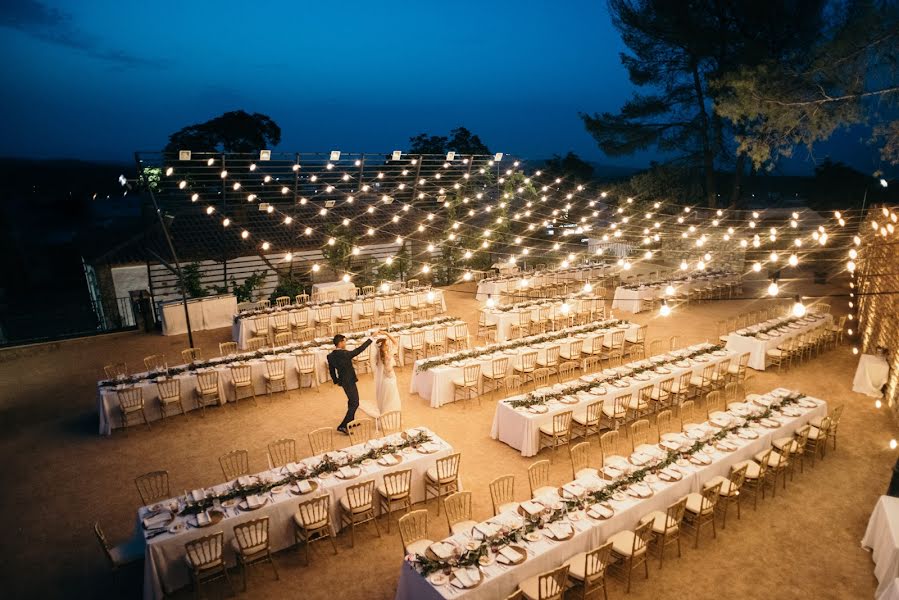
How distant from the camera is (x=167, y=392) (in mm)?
8914

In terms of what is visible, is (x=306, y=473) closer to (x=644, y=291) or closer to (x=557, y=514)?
(x=557, y=514)

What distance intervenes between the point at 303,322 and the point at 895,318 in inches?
471

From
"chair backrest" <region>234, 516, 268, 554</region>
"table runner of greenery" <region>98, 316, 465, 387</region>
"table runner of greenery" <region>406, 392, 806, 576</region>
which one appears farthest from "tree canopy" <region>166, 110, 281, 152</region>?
"table runner of greenery" <region>406, 392, 806, 576</region>

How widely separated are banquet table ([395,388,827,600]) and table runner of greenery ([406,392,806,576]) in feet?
0.30

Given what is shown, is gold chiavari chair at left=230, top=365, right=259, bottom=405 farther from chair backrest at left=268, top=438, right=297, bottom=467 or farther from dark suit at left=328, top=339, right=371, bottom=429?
dark suit at left=328, top=339, right=371, bottom=429

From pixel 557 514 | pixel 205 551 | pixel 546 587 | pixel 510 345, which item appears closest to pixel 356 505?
pixel 205 551

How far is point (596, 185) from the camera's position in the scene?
22578 mm

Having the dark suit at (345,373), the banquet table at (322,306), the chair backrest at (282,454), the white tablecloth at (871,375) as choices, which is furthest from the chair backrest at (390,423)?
the white tablecloth at (871,375)

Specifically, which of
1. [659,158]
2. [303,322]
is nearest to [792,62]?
[659,158]

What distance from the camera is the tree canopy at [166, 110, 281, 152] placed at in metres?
24.4

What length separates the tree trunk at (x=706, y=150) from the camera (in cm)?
1873

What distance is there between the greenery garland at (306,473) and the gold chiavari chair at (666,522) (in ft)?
9.14

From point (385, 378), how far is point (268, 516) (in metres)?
3.23

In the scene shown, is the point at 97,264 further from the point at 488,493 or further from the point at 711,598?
the point at 711,598
